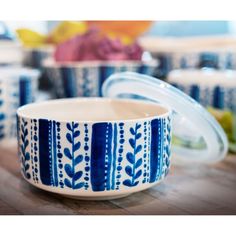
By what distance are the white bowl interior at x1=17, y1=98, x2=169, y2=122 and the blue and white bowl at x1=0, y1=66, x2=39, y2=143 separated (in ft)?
0.54

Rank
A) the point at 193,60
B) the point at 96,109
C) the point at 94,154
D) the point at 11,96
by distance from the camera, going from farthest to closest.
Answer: the point at 193,60, the point at 11,96, the point at 96,109, the point at 94,154

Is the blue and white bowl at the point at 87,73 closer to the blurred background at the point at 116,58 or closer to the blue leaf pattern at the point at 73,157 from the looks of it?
the blurred background at the point at 116,58

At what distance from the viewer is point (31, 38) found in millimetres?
1020

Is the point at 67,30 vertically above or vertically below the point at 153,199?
above

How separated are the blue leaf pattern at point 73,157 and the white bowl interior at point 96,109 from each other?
0.37 ft

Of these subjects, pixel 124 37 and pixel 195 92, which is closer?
pixel 195 92

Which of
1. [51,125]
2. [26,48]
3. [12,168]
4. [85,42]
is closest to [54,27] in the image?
[26,48]

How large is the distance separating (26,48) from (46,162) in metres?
0.59

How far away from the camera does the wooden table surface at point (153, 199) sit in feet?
1.48

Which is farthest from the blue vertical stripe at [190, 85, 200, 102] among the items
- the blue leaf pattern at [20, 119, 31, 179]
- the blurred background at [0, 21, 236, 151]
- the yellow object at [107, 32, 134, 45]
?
the blue leaf pattern at [20, 119, 31, 179]

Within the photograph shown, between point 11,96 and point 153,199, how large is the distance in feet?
1.00

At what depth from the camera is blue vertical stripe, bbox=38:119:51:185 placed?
0.44 metres

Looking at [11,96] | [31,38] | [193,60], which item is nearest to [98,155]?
[11,96]

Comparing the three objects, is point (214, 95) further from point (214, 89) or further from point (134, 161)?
point (134, 161)
